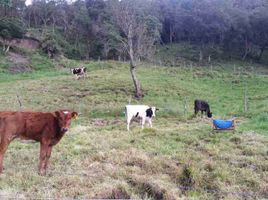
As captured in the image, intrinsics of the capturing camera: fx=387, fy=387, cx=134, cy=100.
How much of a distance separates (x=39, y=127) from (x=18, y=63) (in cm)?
3605

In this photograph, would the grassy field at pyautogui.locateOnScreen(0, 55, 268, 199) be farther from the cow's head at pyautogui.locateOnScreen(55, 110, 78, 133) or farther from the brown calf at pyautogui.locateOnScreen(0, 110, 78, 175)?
the cow's head at pyautogui.locateOnScreen(55, 110, 78, 133)

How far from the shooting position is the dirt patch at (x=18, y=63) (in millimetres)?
40878

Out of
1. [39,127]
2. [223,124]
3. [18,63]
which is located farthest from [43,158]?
[18,63]

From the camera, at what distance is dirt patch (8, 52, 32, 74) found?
40.9 m

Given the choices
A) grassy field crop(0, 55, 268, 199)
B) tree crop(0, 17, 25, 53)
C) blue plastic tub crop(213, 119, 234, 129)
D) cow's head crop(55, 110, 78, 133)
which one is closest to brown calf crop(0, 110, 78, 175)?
cow's head crop(55, 110, 78, 133)

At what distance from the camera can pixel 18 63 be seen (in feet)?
141

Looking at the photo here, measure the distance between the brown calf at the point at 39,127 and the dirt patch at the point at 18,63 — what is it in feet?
107

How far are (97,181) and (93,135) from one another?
5.64 metres

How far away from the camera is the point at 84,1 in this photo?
72562 mm

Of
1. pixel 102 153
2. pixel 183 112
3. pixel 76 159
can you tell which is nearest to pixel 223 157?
pixel 102 153

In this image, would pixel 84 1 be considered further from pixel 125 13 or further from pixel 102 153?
pixel 102 153

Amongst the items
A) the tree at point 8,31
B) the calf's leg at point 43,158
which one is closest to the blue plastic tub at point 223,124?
the calf's leg at point 43,158

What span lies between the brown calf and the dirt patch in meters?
32.6

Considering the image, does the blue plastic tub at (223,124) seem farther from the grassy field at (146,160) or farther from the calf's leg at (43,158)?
the calf's leg at (43,158)
